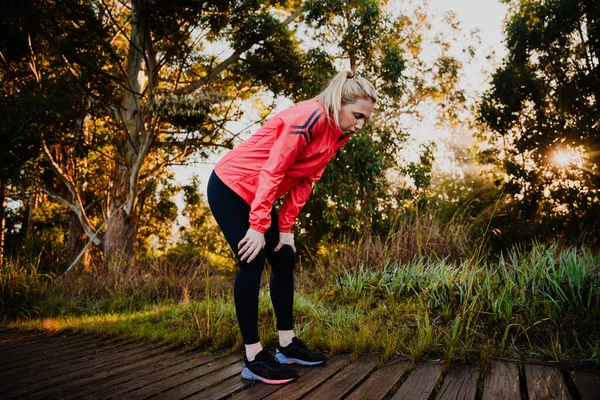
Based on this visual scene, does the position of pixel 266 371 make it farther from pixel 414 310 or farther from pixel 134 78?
pixel 134 78

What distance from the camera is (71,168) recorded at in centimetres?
1022

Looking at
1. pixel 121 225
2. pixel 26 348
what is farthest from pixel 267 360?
pixel 121 225

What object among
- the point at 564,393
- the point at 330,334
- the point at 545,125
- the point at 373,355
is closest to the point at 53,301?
the point at 330,334

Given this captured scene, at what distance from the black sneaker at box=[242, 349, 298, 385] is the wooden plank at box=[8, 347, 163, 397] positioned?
93 cm

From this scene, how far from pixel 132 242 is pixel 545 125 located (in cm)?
1039

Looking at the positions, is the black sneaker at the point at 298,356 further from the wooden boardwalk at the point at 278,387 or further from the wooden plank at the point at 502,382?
the wooden plank at the point at 502,382

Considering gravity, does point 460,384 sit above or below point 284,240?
below

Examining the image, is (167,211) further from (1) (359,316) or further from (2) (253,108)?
(1) (359,316)

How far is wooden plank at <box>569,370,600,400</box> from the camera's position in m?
1.64

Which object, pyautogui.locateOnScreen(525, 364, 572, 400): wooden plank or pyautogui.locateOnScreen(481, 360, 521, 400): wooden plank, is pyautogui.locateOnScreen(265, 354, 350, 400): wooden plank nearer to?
pyautogui.locateOnScreen(481, 360, 521, 400): wooden plank

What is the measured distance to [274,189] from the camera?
1.93 metres

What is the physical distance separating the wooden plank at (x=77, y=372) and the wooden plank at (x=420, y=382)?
5.44 ft

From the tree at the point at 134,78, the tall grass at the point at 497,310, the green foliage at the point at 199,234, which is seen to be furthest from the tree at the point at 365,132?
the green foliage at the point at 199,234

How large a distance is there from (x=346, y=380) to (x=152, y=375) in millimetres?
1033
